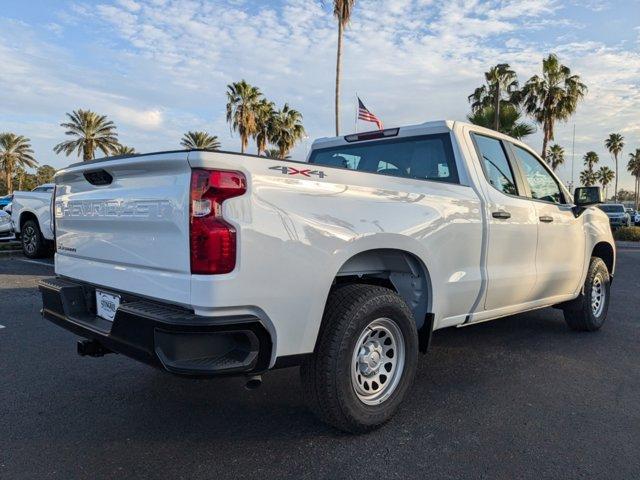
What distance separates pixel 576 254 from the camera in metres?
5.13

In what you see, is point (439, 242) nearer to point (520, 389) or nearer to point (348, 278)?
point (348, 278)

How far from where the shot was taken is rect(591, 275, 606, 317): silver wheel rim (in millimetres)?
5617

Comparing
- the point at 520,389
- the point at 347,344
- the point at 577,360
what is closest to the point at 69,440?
the point at 347,344

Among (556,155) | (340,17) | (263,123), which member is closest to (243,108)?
(263,123)

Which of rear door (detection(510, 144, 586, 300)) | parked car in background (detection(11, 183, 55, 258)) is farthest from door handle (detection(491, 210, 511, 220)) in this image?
parked car in background (detection(11, 183, 55, 258))

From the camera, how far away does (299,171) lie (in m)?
2.72

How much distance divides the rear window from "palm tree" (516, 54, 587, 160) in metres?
27.4

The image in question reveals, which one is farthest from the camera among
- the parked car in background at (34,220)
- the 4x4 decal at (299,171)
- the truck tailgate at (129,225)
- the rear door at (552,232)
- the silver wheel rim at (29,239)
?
the silver wheel rim at (29,239)

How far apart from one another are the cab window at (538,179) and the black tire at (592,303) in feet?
3.26

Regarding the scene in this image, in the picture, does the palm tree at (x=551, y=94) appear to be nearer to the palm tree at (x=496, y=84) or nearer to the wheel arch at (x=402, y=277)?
the palm tree at (x=496, y=84)

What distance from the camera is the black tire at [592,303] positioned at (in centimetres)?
545

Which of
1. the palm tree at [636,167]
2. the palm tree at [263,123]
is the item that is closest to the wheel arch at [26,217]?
the palm tree at [263,123]

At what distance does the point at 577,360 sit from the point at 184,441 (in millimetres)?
3442

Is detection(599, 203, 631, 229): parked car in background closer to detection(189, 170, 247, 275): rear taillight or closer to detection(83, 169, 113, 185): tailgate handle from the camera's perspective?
detection(83, 169, 113, 185): tailgate handle
